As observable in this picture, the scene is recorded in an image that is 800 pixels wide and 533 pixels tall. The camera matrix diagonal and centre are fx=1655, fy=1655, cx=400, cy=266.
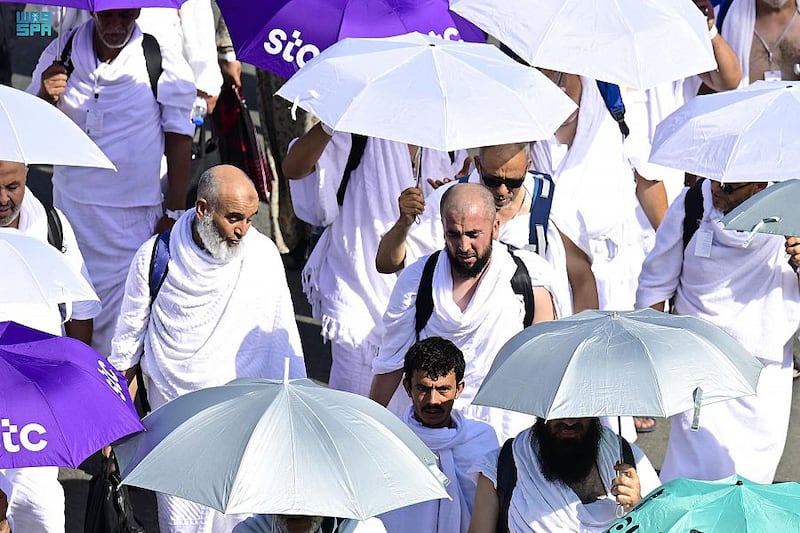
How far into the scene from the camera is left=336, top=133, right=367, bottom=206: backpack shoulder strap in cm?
753

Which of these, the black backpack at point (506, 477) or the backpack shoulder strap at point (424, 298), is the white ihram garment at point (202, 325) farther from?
the black backpack at point (506, 477)

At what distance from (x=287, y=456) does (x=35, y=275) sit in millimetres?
1348

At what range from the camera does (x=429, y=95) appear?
6.20 m

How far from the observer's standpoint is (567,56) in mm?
6695

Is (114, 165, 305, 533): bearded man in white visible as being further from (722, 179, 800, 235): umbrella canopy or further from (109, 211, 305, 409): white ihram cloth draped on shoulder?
(722, 179, 800, 235): umbrella canopy

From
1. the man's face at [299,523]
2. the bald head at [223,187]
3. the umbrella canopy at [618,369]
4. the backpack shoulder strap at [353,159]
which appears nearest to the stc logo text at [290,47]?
the backpack shoulder strap at [353,159]

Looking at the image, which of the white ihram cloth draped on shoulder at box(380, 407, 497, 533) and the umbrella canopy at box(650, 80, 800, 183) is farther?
the umbrella canopy at box(650, 80, 800, 183)

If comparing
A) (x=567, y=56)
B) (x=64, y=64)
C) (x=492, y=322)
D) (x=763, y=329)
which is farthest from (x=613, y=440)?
(x=64, y=64)

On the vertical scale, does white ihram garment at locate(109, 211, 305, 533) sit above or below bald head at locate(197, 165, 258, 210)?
below

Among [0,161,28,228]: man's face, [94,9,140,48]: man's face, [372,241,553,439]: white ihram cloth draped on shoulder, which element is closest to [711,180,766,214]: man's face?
[372,241,553,439]: white ihram cloth draped on shoulder

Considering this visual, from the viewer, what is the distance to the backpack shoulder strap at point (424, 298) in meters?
6.32

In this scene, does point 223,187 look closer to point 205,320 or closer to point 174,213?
point 205,320

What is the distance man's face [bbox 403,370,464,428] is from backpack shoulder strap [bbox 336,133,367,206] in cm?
181

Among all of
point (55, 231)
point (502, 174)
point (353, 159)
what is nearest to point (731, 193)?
point (502, 174)
